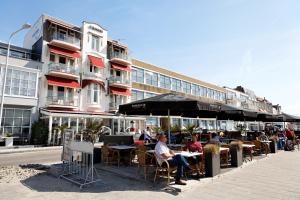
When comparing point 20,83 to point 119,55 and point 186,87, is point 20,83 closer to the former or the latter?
point 119,55

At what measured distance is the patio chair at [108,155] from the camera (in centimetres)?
944

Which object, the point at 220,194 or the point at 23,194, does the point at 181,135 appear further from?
the point at 23,194

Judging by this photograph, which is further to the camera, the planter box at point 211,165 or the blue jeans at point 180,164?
the planter box at point 211,165

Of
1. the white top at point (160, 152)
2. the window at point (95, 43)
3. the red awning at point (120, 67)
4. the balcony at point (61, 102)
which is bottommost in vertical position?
the white top at point (160, 152)

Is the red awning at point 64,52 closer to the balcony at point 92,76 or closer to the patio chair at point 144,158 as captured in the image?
the balcony at point 92,76

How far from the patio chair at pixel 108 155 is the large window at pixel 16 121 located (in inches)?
616

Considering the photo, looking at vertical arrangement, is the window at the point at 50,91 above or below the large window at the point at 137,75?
below

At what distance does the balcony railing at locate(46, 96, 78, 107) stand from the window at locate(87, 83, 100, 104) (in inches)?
74.7

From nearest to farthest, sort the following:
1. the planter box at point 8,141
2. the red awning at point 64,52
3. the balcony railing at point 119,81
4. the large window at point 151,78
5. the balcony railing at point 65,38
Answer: the planter box at point 8,141
the red awning at point 64,52
the balcony railing at point 65,38
the balcony railing at point 119,81
the large window at point 151,78

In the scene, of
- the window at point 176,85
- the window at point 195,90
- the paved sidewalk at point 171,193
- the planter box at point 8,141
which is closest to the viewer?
the paved sidewalk at point 171,193

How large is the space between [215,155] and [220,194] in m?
1.92

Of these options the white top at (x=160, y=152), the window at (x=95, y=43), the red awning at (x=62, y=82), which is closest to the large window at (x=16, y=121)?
the red awning at (x=62, y=82)

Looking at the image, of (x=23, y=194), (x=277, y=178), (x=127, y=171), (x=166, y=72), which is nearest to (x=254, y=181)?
(x=277, y=178)

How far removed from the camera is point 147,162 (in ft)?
24.2
